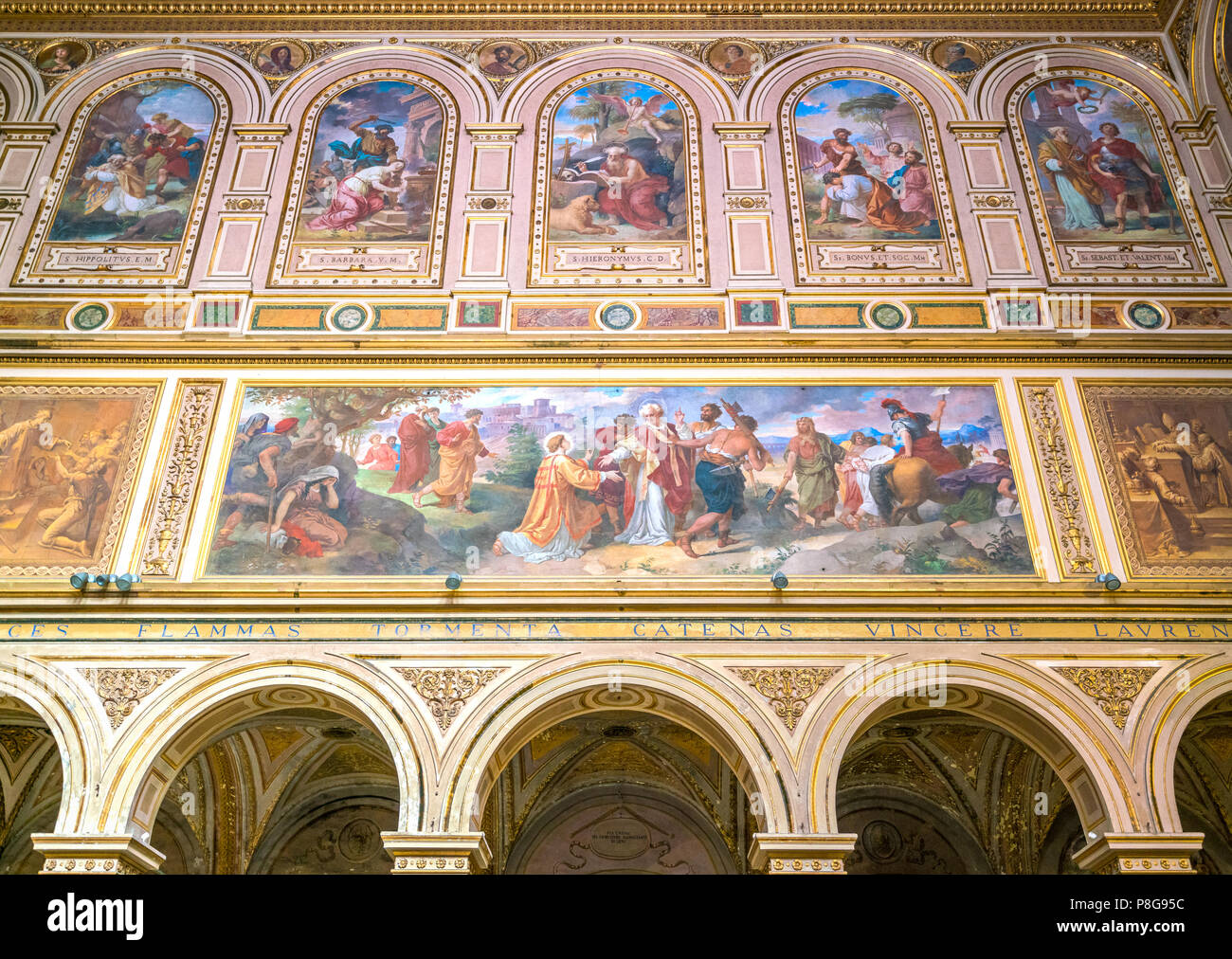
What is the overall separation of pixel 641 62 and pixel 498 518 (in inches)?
274

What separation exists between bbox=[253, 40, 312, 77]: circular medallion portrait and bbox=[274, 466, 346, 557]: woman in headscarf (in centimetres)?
620

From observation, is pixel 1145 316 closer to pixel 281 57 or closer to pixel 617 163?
pixel 617 163

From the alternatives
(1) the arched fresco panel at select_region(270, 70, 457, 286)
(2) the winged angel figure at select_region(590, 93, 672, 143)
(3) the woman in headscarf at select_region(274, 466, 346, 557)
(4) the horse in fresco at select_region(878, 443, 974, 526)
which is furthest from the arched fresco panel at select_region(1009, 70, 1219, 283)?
(3) the woman in headscarf at select_region(274, 466, 346, 557)

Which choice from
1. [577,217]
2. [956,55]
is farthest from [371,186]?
[956,55]

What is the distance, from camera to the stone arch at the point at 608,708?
10203 millimetres

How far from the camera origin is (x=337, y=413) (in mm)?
12508

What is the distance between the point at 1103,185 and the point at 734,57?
4.77m

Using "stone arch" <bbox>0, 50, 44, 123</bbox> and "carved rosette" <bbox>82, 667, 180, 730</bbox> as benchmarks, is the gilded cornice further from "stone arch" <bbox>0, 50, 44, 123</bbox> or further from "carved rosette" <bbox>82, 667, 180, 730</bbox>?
"carved rosette" <bbox>82, 667, 180, 730</bbox>

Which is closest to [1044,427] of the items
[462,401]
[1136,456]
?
[1136,456]

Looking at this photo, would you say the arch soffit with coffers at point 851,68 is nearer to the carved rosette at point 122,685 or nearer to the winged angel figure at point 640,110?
the winged angel figure at point 640,110

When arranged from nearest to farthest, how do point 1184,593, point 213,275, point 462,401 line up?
point 1184,593, point 462,401, point 213,275
